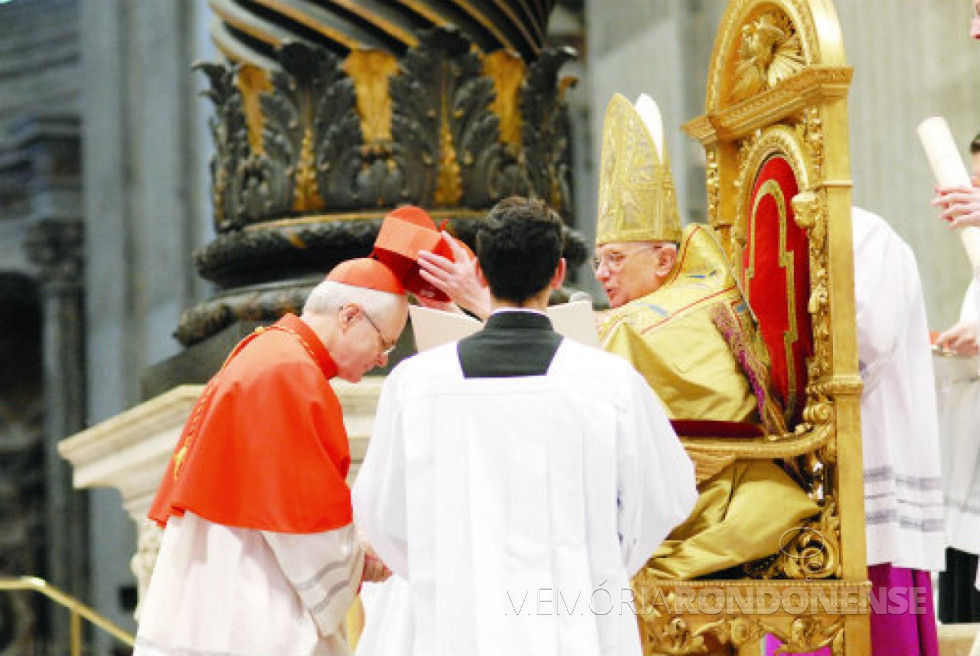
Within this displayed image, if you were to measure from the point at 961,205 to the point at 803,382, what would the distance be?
593 mm

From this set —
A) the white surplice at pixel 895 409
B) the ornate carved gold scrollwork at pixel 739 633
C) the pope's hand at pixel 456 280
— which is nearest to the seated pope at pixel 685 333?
the pope's hand at pixel 456 280

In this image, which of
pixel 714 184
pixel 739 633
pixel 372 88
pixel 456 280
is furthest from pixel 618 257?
pixel 372 88

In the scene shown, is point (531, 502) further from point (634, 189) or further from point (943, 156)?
point (943, 156)

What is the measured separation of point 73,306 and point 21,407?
2.33 feet

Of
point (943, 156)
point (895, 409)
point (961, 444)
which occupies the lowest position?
point (961, 444)

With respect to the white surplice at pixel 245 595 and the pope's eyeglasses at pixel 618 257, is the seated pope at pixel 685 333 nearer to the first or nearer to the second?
the pope's eyeglasses at pixel 618 257

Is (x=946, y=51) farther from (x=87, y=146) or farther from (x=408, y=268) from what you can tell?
(x=87, y=146)

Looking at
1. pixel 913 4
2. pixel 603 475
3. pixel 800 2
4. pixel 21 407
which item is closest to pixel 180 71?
pixel 21 407

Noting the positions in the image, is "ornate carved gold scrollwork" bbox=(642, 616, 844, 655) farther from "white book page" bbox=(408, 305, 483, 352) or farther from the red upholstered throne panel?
"white book page" bbox=(408, 305, 483, 352)

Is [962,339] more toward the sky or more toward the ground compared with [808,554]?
more toward the sky

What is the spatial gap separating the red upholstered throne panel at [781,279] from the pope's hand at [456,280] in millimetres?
900

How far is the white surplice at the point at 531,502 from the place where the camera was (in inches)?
145

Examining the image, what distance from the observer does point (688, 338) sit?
493 cm

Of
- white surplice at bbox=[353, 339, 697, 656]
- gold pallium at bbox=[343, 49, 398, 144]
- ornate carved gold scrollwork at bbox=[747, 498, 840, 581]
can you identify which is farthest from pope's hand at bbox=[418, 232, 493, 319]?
gold pallium at bbox=[343, 49, 398, 144]
